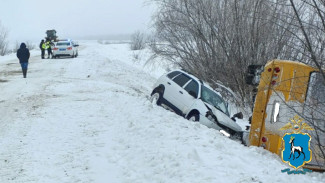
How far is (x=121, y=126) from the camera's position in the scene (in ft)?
34.9

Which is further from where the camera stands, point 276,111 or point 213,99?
point 213,99

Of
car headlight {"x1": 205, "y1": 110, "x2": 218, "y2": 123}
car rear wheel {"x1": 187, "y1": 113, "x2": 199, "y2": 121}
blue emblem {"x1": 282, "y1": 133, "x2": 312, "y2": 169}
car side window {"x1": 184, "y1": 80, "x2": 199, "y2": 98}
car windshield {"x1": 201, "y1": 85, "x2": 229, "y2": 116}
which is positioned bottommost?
car rear wheel {"x1": 187, "y1": 113, "x2": 199, "y2": 121}

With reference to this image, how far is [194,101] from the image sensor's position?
41.4 feet

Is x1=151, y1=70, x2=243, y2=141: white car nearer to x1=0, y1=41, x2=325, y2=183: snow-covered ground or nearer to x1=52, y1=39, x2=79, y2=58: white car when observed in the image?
x1=0, y1=41, x2=325, y2=183: snow-covered ground

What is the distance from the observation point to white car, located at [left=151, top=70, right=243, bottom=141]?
12047 millimetres

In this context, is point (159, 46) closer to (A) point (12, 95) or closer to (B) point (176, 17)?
(B) point (176, 17)

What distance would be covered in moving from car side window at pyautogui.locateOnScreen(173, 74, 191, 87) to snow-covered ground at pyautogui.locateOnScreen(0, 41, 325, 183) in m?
1.44

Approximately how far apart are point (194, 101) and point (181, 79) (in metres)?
1.42

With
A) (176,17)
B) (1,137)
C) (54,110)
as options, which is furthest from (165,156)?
(176,17)

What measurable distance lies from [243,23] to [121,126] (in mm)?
9716

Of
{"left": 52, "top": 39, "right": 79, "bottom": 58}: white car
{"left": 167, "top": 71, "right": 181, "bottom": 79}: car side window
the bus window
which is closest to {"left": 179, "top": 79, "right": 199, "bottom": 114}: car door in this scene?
{"left": 167, "top": 71, "right": 181, "bottom": 79}: car side window

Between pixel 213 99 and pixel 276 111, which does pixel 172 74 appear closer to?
pixel 213 99

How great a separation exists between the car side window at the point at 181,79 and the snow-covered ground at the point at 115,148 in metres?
1.44

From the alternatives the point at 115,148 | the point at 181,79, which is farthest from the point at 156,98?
the point at 115,148
